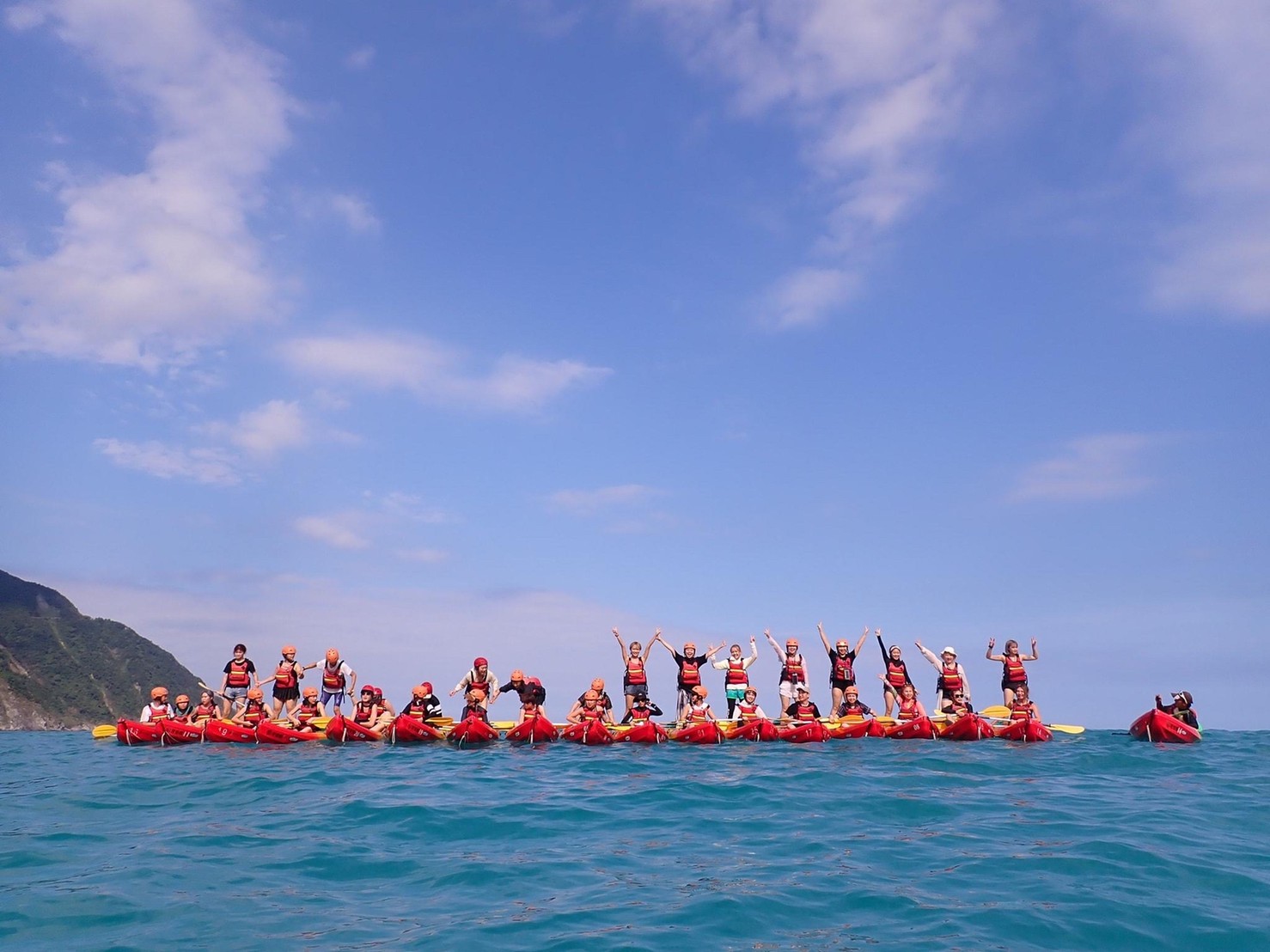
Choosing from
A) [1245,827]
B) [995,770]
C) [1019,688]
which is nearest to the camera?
[1245,827]

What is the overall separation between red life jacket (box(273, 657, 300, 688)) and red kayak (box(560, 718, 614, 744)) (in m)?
9.40

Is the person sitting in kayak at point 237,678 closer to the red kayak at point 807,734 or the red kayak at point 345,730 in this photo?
the red kayak at point 345,730

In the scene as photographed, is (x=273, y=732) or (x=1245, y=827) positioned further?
(x=273, y=732)

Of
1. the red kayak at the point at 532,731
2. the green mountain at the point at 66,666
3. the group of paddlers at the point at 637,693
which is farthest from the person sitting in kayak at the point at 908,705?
the green mountain at the point at 66,666

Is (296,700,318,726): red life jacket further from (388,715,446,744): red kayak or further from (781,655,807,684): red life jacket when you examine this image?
(781,655,807,684): red life jacket

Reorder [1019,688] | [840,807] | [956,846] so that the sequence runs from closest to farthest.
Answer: [956,846] < [840,807] < [1019,688]

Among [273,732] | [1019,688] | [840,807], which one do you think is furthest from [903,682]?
[273,732]

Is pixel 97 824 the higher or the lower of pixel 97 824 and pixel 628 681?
the lower

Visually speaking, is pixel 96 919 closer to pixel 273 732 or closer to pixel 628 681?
pixel 273 732

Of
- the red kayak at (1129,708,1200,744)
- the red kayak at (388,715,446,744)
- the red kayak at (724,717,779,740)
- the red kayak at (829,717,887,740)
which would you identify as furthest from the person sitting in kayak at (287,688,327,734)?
the red kayak at (1129,708,1200,744)

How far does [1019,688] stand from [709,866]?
16.9 metres

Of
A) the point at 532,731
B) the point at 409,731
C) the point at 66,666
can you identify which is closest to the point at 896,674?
the point at 532,731

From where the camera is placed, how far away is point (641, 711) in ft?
77.9

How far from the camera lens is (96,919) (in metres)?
8.83
